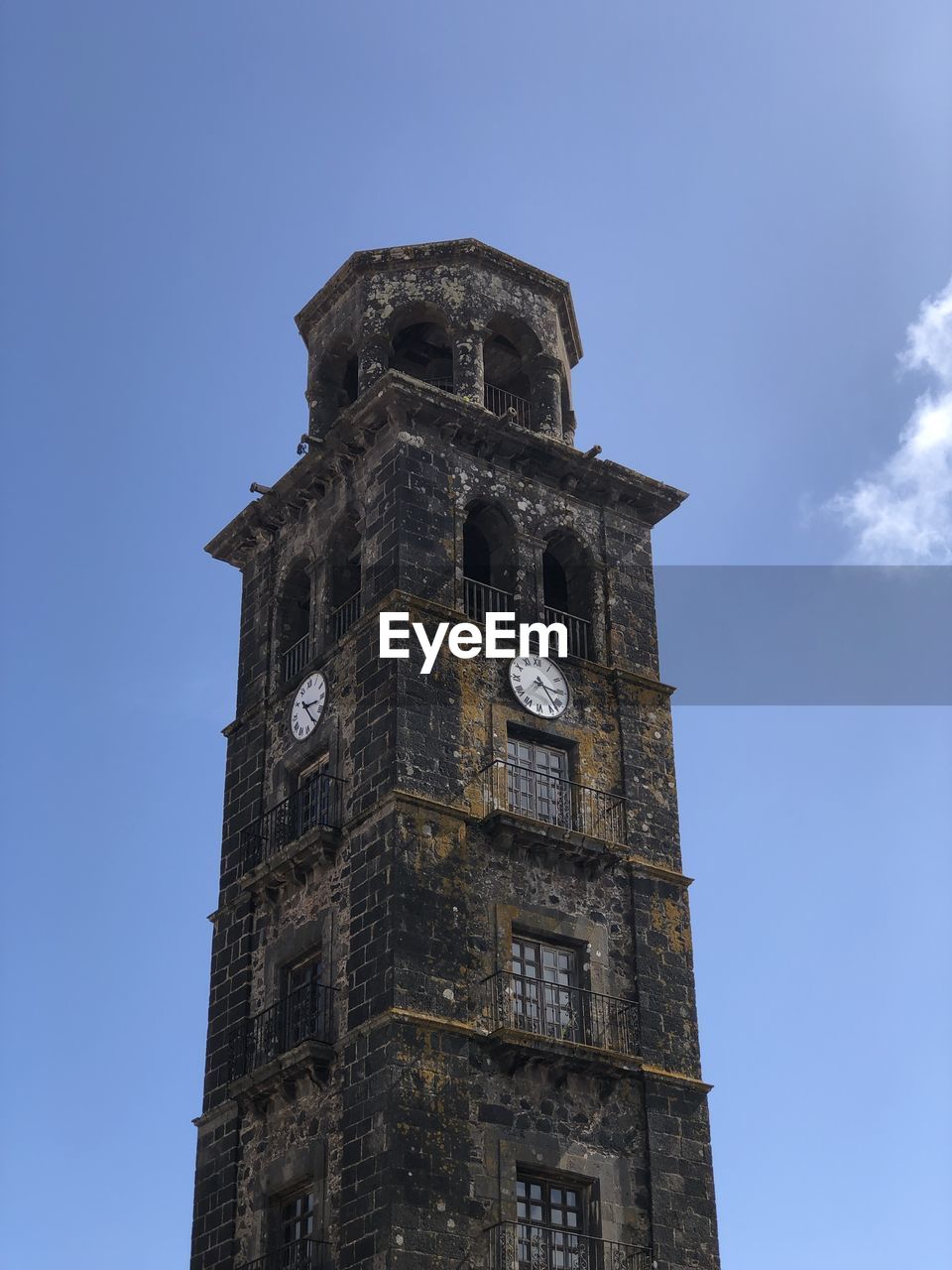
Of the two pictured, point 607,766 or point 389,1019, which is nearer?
point 389,1019

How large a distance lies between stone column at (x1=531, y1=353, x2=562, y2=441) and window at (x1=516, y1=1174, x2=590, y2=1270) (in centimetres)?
1773

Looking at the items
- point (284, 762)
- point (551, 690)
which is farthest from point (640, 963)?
point (284, 762)

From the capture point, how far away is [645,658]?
43.8m

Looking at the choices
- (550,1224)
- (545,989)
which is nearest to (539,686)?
(545,989)

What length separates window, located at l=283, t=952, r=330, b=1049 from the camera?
37.5 metres

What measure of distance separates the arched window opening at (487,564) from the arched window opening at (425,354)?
4998 mm

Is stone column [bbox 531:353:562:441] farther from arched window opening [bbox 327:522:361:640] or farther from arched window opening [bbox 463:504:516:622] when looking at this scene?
arched window opening [bbox 327:522:361:640]

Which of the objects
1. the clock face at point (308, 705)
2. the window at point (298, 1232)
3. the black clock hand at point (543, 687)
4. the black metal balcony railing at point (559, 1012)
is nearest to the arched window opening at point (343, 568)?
the clock face at point (308, 705)

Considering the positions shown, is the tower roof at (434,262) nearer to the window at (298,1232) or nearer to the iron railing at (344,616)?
the iron railing at (344,616)

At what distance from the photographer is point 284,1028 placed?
3847 cm

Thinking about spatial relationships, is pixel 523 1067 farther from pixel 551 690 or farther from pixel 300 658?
pixel 300 658

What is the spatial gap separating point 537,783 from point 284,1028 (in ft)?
23.6

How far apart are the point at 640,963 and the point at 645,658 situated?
25.2 ft

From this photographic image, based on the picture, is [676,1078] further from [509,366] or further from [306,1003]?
[509,366]
